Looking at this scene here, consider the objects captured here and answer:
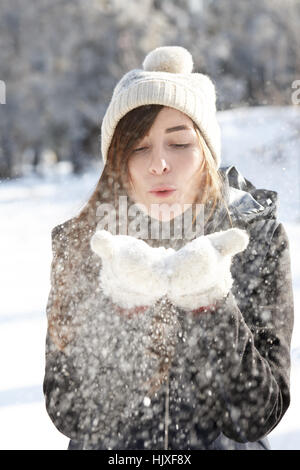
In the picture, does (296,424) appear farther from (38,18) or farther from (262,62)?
(262,62)

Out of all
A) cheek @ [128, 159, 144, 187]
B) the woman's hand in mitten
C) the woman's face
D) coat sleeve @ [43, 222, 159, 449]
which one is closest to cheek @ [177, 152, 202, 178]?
the woman's face

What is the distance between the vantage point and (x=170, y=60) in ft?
5.41

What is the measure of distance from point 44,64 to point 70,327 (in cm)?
1773

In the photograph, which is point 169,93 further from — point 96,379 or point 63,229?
point 96,379

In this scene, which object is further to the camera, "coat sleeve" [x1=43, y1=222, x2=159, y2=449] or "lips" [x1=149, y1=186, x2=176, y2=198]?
"lips" [x1=149, y1=186, x2=176, y2=198]

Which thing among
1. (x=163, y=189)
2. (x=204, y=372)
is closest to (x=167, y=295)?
(x=204, y=372)

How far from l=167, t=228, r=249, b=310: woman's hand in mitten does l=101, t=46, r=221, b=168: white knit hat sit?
1.65 feet

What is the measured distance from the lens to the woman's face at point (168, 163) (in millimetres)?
1452

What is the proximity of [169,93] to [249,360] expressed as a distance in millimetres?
756

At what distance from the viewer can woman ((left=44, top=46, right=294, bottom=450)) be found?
1.19 metres

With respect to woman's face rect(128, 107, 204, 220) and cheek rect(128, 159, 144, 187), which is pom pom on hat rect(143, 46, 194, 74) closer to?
woman's face rect(128, 107, 204, 220)

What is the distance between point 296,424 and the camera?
89.9 inches
